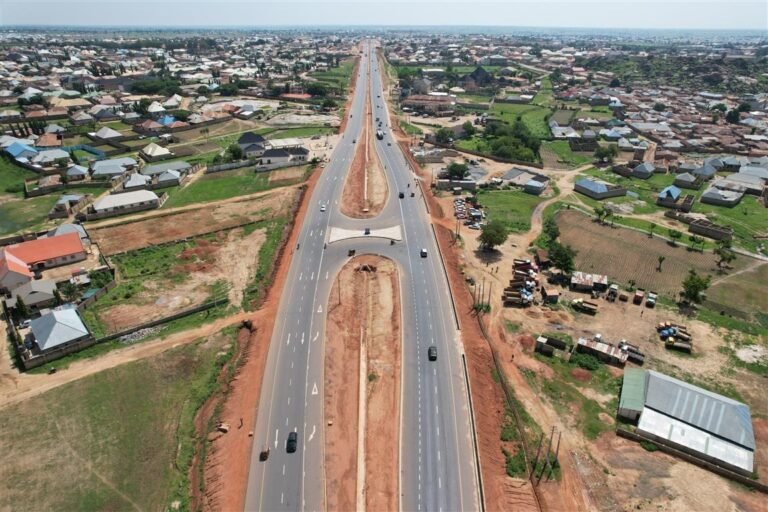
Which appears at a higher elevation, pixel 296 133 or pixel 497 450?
pixel 296 133

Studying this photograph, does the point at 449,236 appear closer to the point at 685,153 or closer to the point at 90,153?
the point at 685,153

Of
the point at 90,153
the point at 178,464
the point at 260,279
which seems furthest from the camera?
the point at 90,153

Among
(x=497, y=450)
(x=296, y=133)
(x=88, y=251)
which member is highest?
(x=296, y=133)

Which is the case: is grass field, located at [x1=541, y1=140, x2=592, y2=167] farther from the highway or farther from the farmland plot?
the highway

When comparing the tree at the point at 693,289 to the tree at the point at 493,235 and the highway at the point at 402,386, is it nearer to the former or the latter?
the tree at the point at 493,235

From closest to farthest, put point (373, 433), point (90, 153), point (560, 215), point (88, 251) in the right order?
point (373, 433) → point (88, 251) → point (560, 215) → point (90, 153)

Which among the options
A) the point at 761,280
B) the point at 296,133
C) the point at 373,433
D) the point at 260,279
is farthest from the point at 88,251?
the point at 761,280

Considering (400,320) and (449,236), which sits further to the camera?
(449,236)

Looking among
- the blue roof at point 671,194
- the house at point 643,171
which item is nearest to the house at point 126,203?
the blue roof at point 671,194
